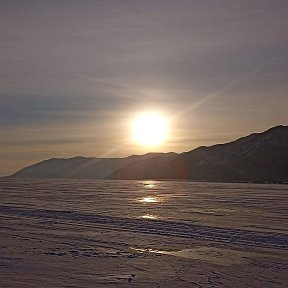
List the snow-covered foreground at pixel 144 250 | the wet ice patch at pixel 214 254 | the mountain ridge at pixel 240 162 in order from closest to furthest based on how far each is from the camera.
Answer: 1. the snow-covered foreground at pixel 144 250
2. the wet ice patch at pixel 214 254
3. the mountain ridge at pixel 240 162

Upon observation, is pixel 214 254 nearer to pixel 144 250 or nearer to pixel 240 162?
pixel 144 250

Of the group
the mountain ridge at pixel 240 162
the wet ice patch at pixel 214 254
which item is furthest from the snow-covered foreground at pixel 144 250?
the mountain ridge at pixel 240 162

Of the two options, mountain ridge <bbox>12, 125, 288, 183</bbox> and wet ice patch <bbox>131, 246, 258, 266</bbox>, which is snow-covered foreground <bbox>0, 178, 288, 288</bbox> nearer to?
wet ice patch <bbox>131, 246, 258, 266</bbox>

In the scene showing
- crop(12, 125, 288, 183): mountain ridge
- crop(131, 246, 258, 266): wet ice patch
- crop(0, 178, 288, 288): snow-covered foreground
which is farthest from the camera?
crop(12, 125, 288, 183): mountain ridge

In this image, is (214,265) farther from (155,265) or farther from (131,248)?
(131,248)

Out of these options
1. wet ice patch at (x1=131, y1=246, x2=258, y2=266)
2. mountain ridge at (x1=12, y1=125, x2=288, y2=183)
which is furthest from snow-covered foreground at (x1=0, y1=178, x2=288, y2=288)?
mountain ridge at (x1=12, y1=125, x2=288, y2=183)

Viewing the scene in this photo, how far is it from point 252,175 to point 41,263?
493 ft

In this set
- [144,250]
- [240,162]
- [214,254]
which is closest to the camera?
[214,254]

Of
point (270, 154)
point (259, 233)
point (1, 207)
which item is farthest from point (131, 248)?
point (270, 154)

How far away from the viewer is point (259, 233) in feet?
60.3

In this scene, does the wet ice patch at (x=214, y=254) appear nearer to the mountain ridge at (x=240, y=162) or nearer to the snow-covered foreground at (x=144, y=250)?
the snow-covered foreground at (x=144, y=250)

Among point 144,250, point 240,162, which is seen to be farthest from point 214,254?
point 240,162

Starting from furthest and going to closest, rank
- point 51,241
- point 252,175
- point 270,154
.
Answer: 1. point 270,154
2. point 252,175
3. point 51,241

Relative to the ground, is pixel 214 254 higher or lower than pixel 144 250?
lower
